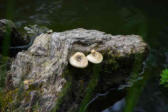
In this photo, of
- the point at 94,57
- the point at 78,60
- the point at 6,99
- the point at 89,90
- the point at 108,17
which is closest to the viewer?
the point at 89,90

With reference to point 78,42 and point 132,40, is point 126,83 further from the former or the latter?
point 78,42

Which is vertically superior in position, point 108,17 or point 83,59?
point 108,17

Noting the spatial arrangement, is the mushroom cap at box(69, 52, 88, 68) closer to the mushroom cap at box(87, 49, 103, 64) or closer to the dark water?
the mushroom cap at box(87, 49, 103, 64)

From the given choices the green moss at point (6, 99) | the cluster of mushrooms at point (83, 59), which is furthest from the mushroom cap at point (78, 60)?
the green moss at point (6, 99)

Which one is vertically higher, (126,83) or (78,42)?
(78,42)

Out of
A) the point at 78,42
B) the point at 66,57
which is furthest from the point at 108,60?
the point at 66,57

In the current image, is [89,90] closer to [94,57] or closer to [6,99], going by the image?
[6,99]

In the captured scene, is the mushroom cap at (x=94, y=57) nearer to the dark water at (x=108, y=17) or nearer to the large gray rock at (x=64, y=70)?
the large gray rock at (x=64, y=70)

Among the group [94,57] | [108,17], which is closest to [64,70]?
[94,57]
